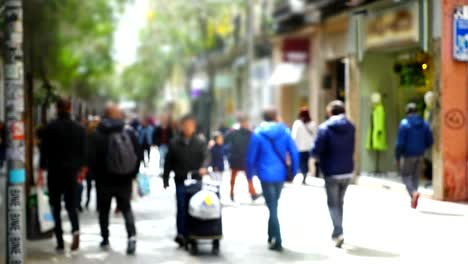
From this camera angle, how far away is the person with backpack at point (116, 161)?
1016 cm

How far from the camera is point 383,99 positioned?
21.1 metres

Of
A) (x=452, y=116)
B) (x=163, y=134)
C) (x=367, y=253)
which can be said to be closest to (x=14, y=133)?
(x=367, y=253)

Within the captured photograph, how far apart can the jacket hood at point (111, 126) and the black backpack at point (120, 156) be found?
7 centimetres

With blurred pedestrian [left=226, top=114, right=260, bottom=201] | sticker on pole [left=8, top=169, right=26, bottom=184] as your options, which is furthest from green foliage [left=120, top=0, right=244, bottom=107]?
sticker on pole [left=8, top=169, right=26, bottom=184]

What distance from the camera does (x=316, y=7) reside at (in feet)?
80.8

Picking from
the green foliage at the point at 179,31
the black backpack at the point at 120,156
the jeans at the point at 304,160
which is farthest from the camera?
the green foliage at the point at 179,31

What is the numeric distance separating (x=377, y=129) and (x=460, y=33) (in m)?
5.28

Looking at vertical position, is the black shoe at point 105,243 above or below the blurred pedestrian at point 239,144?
below

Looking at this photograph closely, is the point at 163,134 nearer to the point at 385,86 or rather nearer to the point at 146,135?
the point at 146,135

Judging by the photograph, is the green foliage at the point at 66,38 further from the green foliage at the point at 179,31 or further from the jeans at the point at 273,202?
the jeans at the point at 273,202

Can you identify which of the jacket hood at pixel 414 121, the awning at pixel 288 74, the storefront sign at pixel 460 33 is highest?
the awning at pixel 288 74

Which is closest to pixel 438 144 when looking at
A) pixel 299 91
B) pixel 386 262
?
pixel 386 262

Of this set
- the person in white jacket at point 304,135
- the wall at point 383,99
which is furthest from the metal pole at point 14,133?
the wall at point 383,99

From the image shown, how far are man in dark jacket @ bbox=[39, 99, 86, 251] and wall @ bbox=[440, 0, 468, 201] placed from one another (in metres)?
7.91
